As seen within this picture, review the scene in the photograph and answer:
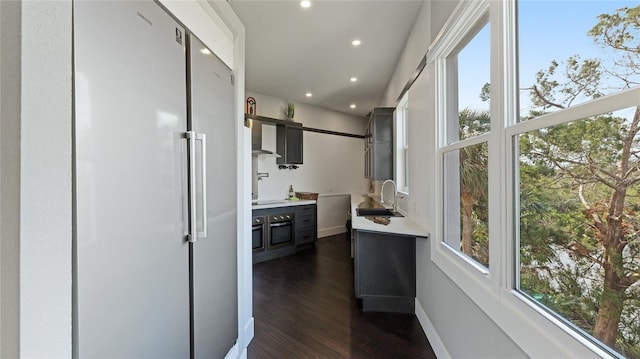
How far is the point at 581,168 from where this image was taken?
0.86 m

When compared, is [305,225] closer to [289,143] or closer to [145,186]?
[289,143]

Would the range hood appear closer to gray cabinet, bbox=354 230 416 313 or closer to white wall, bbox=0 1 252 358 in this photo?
gray cabinet, bbox=354 230 416 313

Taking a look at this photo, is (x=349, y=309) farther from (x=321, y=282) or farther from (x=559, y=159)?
(x=559, y=159)

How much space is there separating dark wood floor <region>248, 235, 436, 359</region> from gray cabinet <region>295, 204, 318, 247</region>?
1.12m

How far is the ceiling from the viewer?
8.32 ft

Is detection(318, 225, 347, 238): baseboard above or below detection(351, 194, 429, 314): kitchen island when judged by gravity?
below

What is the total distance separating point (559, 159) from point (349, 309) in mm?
2281

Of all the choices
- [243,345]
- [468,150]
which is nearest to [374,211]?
[468,150]

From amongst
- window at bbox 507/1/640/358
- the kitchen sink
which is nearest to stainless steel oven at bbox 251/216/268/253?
the kitchen sink

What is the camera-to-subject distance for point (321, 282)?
337 centimetres

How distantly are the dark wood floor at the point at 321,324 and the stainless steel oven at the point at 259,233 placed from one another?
1.82 feet

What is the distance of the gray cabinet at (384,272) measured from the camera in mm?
2615

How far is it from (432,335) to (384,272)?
0.68 m

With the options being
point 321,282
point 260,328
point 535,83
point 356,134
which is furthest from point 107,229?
point 356,134
